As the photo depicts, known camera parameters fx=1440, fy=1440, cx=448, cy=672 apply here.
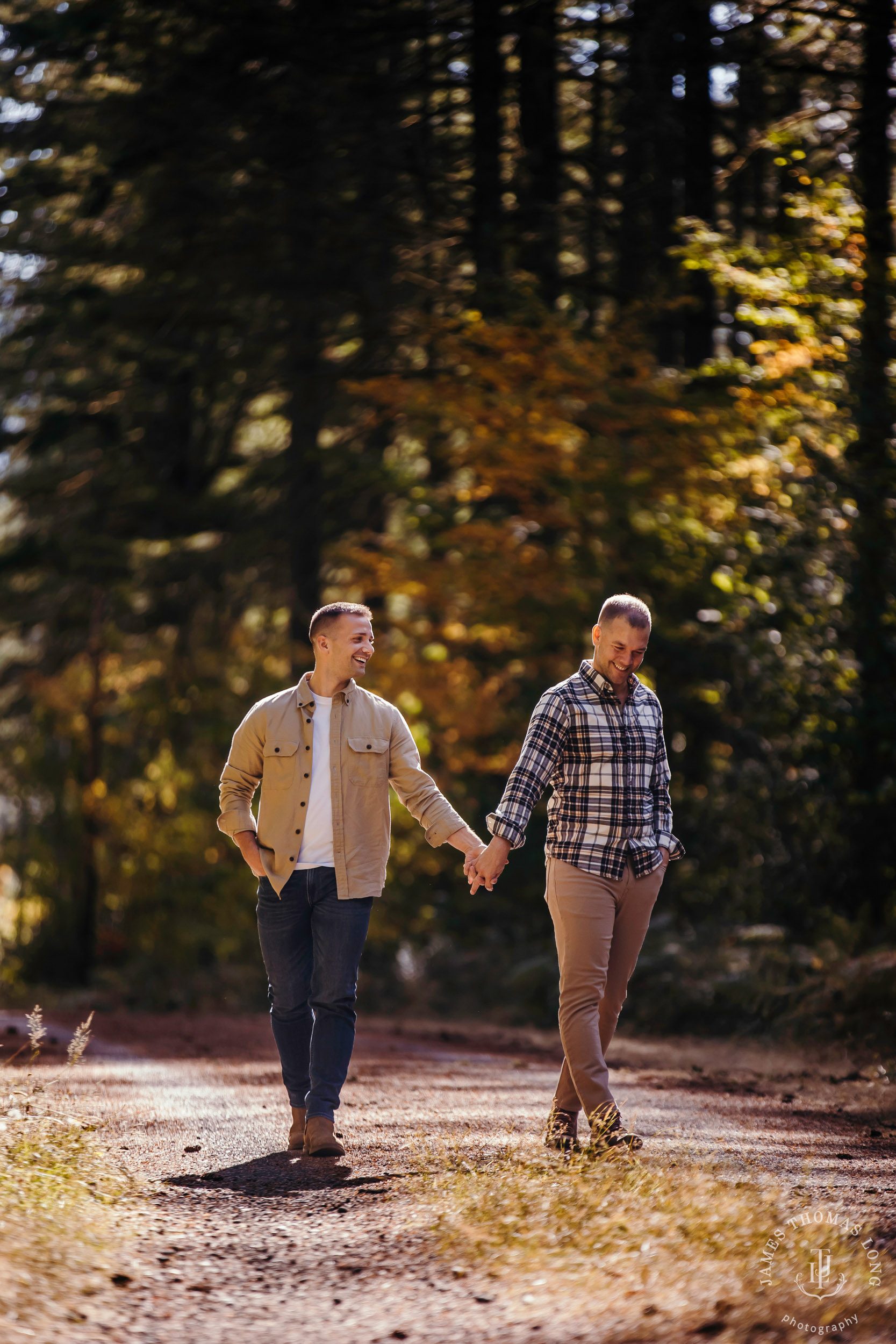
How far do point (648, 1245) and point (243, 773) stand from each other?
246 centimetres

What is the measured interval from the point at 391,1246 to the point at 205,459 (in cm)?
1531

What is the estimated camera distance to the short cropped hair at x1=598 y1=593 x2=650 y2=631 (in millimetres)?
5531

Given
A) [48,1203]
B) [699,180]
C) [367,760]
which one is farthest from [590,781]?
[699,180]

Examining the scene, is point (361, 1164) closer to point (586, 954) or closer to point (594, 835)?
point (586, 954)

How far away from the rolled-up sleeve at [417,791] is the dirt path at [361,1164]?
1272mm

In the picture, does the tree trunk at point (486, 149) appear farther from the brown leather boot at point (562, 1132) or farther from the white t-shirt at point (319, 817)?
the brown leather boot at point (562, 1132)

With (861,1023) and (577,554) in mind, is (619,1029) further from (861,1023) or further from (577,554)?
(577,554)

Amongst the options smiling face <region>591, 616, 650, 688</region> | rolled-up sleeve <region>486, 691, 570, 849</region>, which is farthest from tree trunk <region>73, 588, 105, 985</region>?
smiling face <region>591, 616, 650, 688</region>

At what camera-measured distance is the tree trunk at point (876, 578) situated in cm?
1160

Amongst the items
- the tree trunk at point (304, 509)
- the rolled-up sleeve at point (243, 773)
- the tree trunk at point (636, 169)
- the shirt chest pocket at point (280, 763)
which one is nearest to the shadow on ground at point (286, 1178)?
the rolled-up sleeve at point (243, 773)

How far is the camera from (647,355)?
14.3 m

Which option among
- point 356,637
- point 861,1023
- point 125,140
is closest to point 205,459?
point 125,140

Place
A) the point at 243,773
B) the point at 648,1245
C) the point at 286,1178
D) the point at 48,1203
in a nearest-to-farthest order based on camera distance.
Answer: the point at 648,1245, the point at 48,1203, the point at 286,1178, the point at 243,773

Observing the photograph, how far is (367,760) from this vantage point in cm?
567
